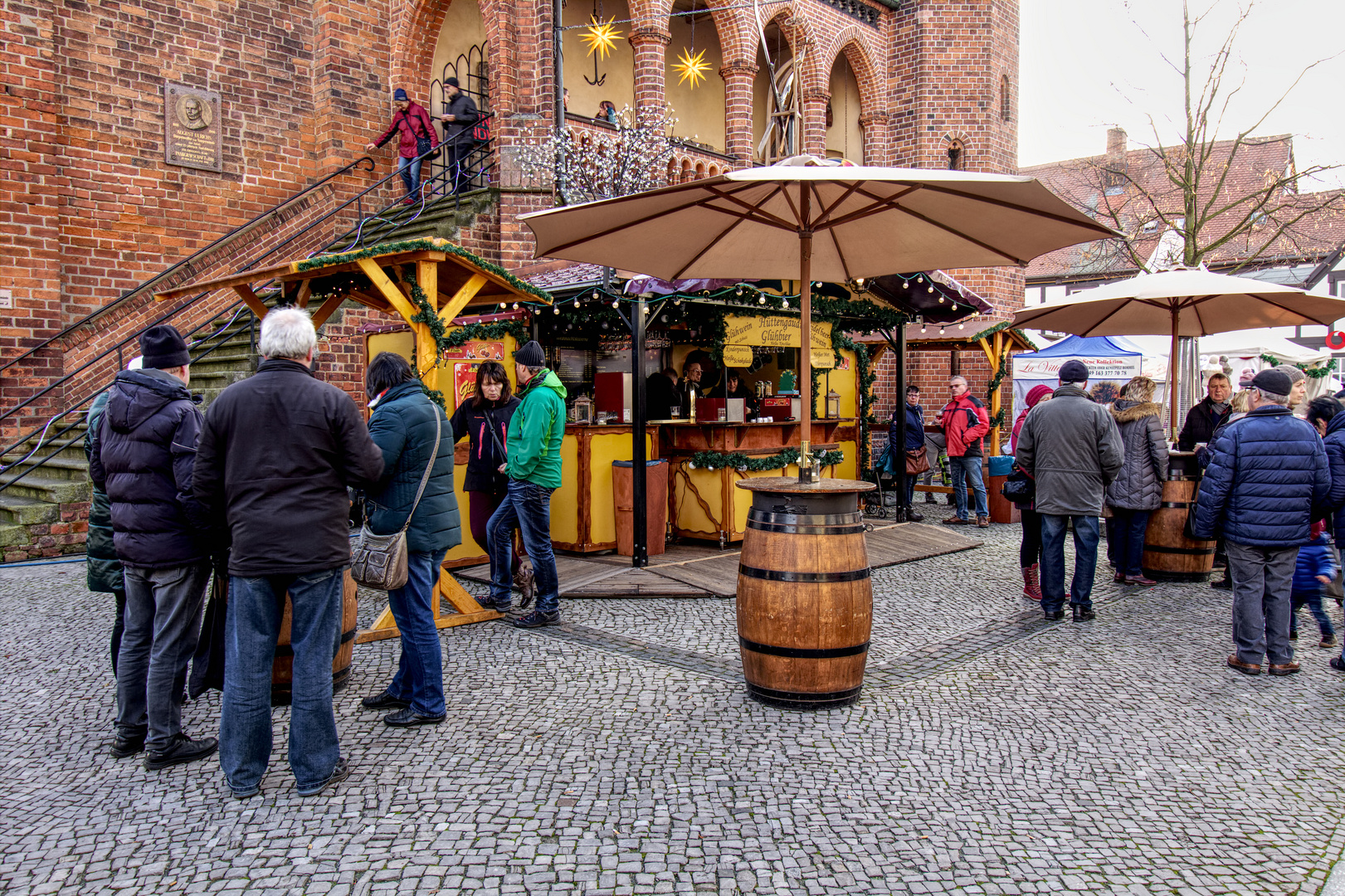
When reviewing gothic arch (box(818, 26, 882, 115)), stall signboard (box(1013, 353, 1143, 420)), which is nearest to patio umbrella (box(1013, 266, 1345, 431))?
stall signboard (box(1013, 353, 1143, 420))

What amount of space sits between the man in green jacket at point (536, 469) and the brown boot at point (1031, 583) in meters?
3.73

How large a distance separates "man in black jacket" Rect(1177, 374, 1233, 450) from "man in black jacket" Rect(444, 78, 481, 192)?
9.29 metres

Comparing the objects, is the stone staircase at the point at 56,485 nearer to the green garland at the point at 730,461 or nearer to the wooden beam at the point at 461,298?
the wooden beam at the point at 461,298

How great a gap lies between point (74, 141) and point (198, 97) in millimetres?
1726

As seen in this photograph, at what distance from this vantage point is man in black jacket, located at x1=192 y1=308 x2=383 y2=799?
3461 mm

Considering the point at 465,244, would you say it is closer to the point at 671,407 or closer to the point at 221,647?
the point at 671,407

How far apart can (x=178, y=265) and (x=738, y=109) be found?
28.9 feet

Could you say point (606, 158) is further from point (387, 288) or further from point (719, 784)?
point (719, 784)

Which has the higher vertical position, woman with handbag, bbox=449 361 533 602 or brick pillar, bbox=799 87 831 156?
brick pillar, bbox=799 87 831 156

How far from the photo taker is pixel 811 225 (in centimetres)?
515

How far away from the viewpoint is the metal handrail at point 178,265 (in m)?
10.3

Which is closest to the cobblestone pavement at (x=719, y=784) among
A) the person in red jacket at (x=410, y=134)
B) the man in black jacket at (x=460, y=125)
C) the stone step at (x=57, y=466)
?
the stone step at (x=57, y=466)

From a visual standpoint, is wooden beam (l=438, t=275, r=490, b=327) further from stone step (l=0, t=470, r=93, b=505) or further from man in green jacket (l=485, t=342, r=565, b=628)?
stone step (l=0, t=470, r=93, b=505)

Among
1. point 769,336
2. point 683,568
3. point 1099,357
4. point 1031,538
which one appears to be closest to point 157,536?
point 683,568
